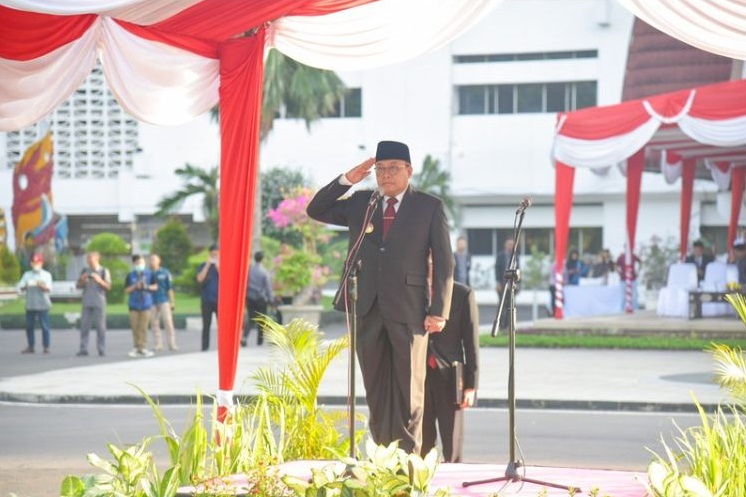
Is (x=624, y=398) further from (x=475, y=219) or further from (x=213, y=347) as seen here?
(x=475, y=219)

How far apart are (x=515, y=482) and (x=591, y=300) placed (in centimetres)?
2398

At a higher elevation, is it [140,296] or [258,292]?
[258,292]

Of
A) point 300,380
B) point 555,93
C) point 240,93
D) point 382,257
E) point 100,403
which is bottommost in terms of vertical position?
point 100,403

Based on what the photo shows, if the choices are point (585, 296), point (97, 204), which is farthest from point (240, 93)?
point (97, 204)

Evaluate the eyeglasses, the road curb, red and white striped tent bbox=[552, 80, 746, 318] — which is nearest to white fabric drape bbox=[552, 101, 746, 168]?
red and white striped tent bbox=[552, 80, 746, 318]

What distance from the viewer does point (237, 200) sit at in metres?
9.05

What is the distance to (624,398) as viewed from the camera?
1555 cm

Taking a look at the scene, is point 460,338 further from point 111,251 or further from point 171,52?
point 111,251

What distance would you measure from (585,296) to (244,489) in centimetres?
2467

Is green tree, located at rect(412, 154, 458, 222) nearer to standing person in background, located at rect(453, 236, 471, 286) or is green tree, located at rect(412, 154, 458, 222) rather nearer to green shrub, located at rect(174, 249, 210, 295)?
green shrub, located at rect(174, 249, 210, 295)

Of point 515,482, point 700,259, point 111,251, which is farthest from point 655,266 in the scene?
point 515,482

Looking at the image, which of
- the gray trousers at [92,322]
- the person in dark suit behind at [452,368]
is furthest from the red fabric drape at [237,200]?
the gray trousers at [92,322]

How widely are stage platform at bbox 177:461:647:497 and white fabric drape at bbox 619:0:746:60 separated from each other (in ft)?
8.97

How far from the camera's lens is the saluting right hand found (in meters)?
7.96
